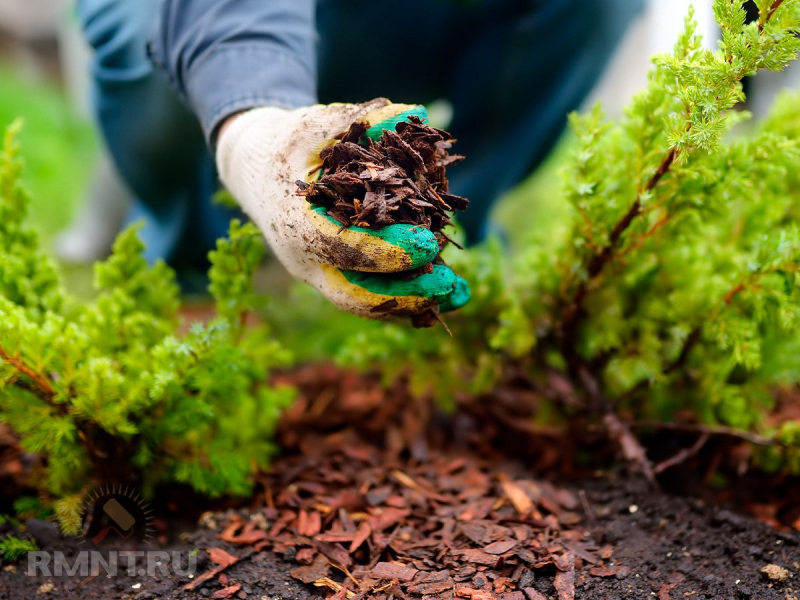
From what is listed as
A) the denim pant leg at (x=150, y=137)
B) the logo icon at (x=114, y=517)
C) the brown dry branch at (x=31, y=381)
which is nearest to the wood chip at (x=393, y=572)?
the logo icon at (x=114, y=517)

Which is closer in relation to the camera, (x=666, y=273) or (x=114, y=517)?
(x=114, y=517)

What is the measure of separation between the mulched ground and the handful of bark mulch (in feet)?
2.49

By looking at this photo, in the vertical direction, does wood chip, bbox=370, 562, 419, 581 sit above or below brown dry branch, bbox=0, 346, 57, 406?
below

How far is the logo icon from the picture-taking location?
1.55 metres

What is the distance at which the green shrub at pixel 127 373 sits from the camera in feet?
4.73

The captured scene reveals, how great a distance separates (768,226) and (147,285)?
1.89m

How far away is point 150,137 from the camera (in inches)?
104

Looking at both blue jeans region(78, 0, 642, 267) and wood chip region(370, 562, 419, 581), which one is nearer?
wood chip region(370, 562, 419, 581)

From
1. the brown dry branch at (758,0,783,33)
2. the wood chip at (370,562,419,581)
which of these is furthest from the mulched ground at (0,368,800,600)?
the brown dry branch at (758,0,783,33)

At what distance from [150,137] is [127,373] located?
1416 mm

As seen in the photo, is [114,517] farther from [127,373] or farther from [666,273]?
[666,273]

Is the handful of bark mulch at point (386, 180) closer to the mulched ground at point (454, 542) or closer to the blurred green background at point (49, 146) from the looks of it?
the mulched ground at point (454, 542)

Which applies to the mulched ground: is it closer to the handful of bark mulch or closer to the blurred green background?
the handful of bark mulch

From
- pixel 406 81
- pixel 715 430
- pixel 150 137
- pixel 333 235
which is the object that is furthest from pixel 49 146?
pixel 715 430
